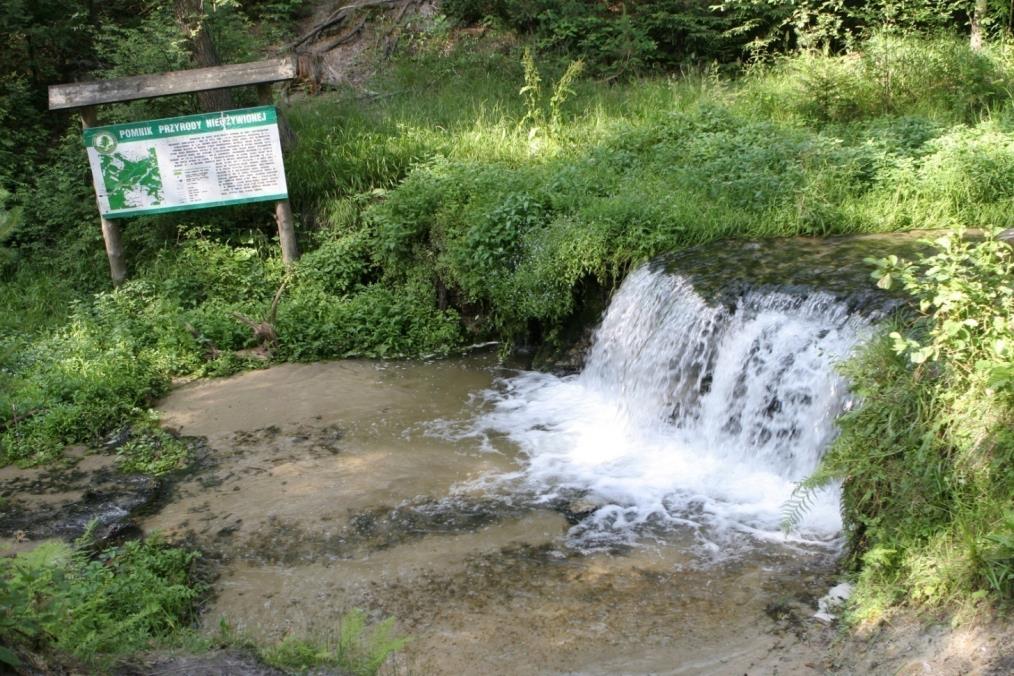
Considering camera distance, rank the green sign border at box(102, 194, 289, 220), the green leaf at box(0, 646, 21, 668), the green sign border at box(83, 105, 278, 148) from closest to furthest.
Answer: the green leaf at box(0, 646, 21, 668) < the green sign border at box(83, 105, 278, 148) < the green sign border at box(102, 194, 289, 220)

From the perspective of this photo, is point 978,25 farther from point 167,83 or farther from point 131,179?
point 131,179

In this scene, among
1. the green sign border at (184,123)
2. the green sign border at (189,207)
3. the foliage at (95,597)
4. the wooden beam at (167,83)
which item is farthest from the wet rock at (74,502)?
the wooden beam at (167,83)

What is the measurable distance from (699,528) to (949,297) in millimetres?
2112

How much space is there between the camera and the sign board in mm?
10516

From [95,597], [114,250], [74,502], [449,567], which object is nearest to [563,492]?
[449,567]

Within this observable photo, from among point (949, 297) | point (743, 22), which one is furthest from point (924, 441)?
point (743, 22)

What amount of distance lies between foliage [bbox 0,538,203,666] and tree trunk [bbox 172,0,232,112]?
7494mm

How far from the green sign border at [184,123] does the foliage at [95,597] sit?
18.9ft

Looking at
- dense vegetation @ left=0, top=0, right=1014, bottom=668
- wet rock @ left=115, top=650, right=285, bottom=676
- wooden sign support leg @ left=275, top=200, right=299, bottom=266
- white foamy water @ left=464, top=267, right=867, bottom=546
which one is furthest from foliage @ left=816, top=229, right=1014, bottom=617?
wooden sign support leg @ left=275, top=200, right=299, bottom=266

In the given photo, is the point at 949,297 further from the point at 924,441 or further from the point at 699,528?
the point at 699,528

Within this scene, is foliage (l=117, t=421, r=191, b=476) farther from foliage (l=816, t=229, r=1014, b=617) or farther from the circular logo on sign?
foliage (l=816, t=229, r=1014, b=617)

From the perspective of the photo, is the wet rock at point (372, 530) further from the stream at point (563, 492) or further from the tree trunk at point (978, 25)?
the tree trunk at point (978, 25)

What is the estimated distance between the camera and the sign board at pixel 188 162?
10.5 metres

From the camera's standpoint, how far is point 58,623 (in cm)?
391
